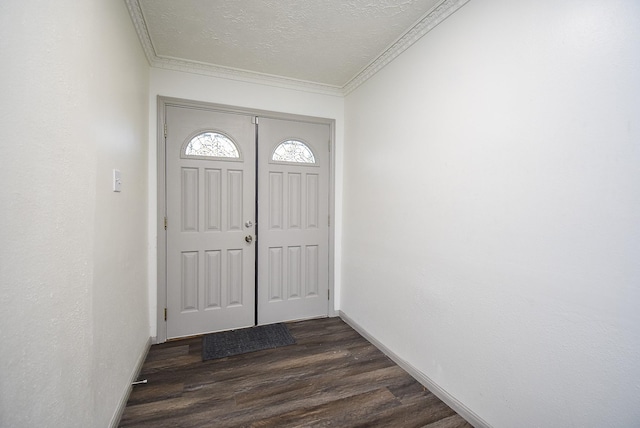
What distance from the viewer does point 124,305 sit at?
1769mm

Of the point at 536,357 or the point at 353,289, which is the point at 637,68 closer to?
the point at 536,357

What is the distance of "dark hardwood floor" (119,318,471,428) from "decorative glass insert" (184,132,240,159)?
5.94 feet

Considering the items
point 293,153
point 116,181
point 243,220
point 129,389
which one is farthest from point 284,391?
point 293,153

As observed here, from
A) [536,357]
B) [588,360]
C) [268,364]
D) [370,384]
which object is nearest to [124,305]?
[268,364]

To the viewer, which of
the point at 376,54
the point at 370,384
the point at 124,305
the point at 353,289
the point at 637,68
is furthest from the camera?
the point at 353,289

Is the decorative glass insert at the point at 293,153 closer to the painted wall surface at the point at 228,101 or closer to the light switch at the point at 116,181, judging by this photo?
the painted wall surface at the point at 228,101

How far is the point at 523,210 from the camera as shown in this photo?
1.38 meters

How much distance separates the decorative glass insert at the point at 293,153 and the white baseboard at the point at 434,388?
6.27ft

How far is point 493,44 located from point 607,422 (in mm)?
1828

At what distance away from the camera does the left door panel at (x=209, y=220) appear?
262cm

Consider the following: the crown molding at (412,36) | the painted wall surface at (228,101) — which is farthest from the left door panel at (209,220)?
the crown molding at (412,36)

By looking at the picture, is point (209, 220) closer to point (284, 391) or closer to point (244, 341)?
point (244, 341)

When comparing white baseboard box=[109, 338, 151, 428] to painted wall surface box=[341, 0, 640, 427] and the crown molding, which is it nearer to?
painted wall surface box=[341, 0, 640, 427]

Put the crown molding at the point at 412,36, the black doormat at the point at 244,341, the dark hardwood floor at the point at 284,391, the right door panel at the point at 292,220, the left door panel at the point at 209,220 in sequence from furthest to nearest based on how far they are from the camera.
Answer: the right door panel at the point at 292,220 → the left door panel at the point at 209,220 → the black doormat at the point at 244,341 → the crown molding at the point at 412,36 → the dark hardwood floor at the point at 284,391
